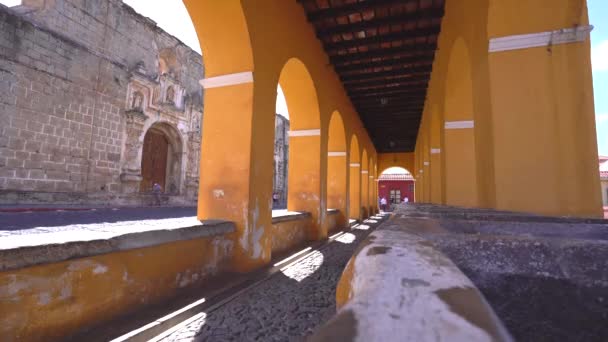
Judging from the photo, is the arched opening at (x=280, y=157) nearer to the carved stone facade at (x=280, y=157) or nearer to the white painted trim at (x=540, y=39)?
the carved stone facade at (x=280, y=157)

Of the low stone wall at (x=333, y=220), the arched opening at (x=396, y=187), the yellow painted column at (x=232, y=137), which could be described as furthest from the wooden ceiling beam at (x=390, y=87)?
the arched opening at (x=396, y=187)

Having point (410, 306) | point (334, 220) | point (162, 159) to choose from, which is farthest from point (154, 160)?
point (410, 306)

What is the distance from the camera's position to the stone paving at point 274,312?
2041 mm

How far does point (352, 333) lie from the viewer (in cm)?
42

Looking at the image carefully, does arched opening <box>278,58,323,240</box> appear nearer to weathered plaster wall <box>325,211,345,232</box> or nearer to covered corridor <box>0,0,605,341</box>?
covered corridor <box>0,0,605,341</box>

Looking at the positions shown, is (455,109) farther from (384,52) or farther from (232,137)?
(232,137)

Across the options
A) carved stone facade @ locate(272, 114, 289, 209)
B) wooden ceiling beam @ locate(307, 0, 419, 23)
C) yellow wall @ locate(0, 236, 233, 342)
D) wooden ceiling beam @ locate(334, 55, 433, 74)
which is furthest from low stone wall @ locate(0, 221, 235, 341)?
carved stone facade @ locate(272, 114, 289, 209)

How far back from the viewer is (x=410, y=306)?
1.59 feet

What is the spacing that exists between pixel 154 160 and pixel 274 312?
1184cm

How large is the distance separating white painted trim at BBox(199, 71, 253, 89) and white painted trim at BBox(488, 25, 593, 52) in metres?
2.68

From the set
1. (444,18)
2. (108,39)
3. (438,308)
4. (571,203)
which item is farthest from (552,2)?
(108,39)

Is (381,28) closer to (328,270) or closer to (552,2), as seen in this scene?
(552,2)

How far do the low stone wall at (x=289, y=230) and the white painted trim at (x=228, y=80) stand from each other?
214 centimetres

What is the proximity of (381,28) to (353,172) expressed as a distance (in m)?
6.53
